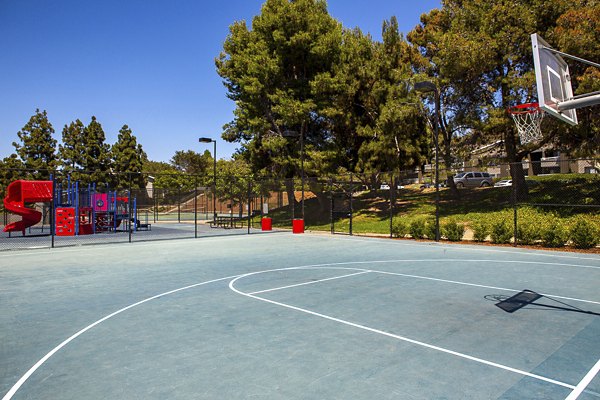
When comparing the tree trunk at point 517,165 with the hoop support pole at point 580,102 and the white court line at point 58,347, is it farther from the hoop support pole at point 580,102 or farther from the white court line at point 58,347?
the white court line at point 58,347

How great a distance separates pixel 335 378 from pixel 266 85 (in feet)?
97.8

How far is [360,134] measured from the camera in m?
30.5

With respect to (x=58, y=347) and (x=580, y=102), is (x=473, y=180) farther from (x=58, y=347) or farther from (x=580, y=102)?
(x=58, y=347)

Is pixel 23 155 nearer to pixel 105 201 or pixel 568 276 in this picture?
pixel 105 201

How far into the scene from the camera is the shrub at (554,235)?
16.8 meters

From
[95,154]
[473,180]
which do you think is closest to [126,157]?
[95,154]

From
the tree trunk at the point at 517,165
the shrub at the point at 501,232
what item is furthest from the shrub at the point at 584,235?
the tree trunk at the point at 517,165

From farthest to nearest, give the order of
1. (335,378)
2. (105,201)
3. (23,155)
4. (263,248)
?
(23,155) → (105,201) → (263,248) → (335,378)

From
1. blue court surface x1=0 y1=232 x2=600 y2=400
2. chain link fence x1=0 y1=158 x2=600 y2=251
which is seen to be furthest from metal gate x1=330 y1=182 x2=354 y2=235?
blue court surface x1=0 y1=232 x2=600 y2=400

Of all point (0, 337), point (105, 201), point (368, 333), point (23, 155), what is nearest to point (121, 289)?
point (0, 337)

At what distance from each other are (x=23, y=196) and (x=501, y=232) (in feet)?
90.7

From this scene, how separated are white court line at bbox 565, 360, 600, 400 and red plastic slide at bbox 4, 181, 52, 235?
2903cm

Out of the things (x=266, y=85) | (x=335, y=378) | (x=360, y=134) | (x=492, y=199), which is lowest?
(x=335, y=378)

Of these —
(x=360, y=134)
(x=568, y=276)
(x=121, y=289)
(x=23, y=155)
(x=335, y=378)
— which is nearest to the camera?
(x=335, y=378)
